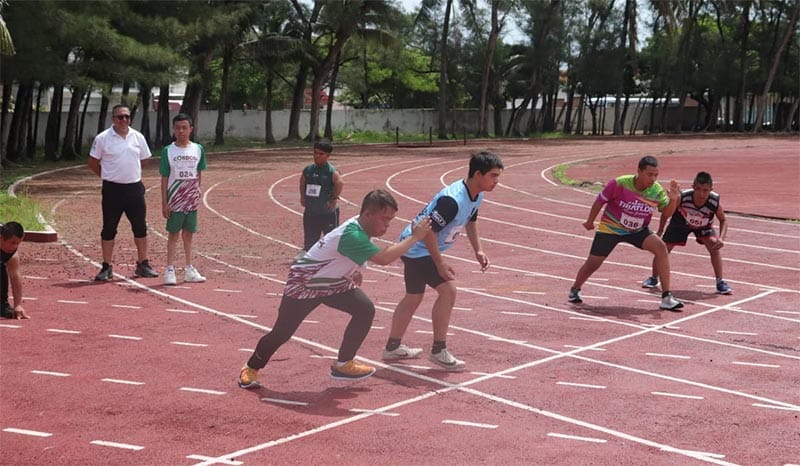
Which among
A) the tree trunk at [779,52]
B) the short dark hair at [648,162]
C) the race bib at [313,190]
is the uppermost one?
the tree trunk at [779,52]

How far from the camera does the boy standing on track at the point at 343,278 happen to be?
6457 millimetres

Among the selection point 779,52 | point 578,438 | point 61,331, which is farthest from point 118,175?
point 779,52

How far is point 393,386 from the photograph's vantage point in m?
6.91

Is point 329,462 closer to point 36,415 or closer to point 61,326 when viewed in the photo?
point 36,415

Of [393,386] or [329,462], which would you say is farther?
[393,386]

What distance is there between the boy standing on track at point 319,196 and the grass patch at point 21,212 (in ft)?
16.0

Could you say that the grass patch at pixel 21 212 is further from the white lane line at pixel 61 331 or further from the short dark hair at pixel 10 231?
the white lane line at pixel 61 331

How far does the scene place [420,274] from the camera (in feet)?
24.5

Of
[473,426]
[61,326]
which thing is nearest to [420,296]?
[473,426]

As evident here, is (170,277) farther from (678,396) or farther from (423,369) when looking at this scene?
(678,396)

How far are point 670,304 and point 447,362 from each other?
11.3 feet

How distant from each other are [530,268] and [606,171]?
62.5ft

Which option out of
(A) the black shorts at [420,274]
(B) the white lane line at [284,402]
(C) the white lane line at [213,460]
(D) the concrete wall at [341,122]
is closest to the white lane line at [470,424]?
(B) the white lane line at [284,402]

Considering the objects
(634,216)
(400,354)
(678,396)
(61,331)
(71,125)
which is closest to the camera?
(678,396)
